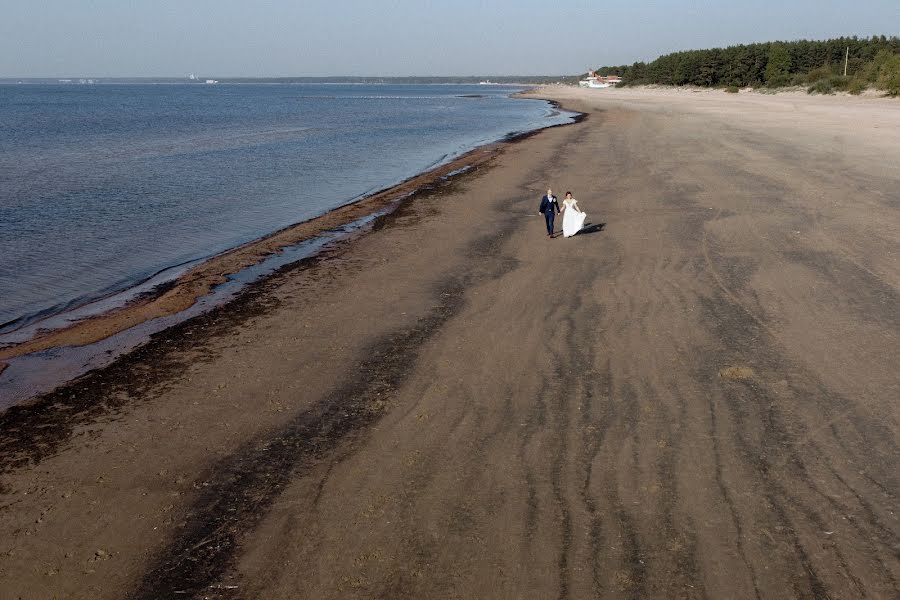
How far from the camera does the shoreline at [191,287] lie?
41.1ft

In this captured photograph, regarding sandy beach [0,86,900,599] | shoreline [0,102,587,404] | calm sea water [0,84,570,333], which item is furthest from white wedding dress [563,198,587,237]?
calm sea water [0,84,570,333]

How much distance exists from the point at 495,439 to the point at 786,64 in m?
114

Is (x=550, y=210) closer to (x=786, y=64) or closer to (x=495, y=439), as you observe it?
(x=495, y=439)

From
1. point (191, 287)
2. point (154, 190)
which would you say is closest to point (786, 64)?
point (154, 190)

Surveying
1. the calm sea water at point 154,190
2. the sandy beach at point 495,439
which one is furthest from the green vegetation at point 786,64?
the sandy beach at point 495,439

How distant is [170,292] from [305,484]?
31.5 feet

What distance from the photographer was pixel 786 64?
10412 cm

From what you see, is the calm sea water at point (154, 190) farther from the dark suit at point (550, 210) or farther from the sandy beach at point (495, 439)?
the dark suit at point (550, 210)

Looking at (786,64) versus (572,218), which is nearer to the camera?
(572,218)

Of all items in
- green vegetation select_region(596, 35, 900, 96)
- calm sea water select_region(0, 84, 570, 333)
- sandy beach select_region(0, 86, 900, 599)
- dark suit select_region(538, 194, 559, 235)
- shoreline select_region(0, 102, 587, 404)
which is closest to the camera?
sandy beach select_region(0, 86, 900, 599)

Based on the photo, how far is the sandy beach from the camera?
6.13m

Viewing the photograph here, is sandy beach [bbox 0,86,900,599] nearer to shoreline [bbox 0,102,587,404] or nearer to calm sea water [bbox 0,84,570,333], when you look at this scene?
shoreline [bbox 0,102,587,404]

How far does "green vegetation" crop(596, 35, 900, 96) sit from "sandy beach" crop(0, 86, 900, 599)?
72.4m

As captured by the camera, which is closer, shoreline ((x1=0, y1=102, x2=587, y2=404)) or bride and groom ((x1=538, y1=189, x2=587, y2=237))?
shoreline ((x1=0, y1=102, x2=587, y2=404))
